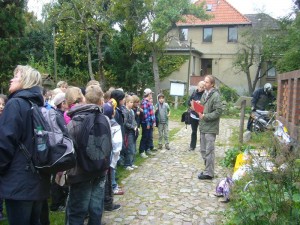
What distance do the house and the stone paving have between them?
25.9 meters

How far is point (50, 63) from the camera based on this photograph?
85.7 ft

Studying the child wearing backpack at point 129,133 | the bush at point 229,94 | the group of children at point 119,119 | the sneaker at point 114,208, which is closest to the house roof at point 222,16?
the bush at point 229,94

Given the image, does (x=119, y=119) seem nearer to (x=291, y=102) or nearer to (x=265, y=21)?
(x=291, y=102)

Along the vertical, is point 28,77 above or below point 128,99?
above

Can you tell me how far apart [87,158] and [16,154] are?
0.78m

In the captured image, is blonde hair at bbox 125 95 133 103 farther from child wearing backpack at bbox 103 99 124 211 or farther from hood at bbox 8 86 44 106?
hood at bbox 8 86 44 106

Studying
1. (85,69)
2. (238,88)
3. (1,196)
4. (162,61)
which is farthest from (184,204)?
(238,88)

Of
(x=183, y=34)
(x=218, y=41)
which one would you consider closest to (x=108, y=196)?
(x=218, y=41)

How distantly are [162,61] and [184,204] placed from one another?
26743 mm

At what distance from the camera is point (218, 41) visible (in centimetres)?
3572

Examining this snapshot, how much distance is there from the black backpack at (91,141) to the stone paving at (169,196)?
150 centimetres

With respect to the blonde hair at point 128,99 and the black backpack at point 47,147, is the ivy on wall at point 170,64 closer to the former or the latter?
the blonde hair at point 128,99

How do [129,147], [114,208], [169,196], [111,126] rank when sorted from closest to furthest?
[111,126] < [114,208] < [169,196] < [129,147]

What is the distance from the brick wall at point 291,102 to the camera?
19.3ft
